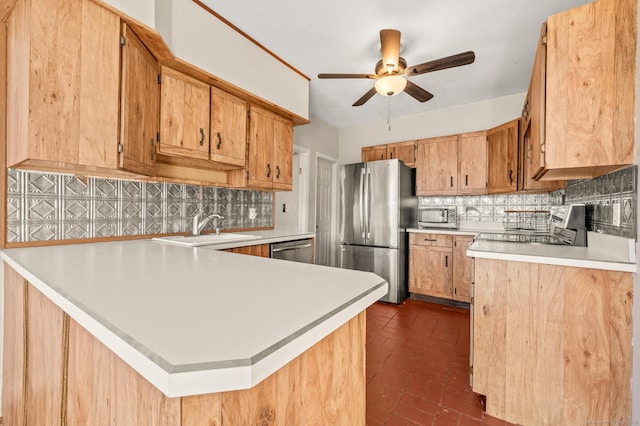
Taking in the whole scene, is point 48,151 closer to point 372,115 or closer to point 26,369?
point 26,369

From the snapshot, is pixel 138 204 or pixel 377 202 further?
pixel 377 202

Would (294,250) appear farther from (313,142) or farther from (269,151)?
(313,142)

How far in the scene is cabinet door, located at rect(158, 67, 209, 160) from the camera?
206 centimetres

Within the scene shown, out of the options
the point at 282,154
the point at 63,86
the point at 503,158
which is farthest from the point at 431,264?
the point at 63,86

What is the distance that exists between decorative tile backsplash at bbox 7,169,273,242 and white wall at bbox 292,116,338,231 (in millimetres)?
1484

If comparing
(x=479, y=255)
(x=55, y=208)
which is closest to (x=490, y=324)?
(x=479, y=255)

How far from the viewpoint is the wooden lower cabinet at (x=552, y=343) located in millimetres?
1368

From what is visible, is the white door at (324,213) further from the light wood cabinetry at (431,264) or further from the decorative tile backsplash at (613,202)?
the decorative tile backsplash at (613,202)

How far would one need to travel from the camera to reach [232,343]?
458 mm

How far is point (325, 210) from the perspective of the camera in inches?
181

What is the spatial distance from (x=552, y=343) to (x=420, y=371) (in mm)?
902

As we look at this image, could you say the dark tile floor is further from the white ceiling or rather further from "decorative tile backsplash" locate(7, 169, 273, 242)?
the white ceiling

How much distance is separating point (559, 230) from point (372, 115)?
9.53 feet

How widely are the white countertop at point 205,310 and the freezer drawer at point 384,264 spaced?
2.78m
